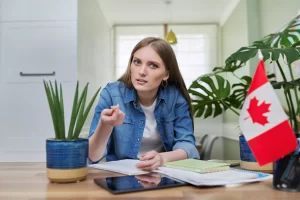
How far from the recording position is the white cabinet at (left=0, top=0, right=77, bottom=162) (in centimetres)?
252

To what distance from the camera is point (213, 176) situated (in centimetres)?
79

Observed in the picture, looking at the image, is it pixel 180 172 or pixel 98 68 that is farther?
pixel 98 68

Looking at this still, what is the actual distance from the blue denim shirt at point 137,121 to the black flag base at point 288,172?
574 mm

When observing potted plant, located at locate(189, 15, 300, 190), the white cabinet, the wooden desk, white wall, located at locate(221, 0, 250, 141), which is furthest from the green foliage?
white wall, located at locate(221, 0, 250, 141)

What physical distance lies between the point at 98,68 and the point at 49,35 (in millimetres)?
1354

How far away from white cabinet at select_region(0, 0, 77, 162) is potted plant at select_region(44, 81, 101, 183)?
176 centimetres

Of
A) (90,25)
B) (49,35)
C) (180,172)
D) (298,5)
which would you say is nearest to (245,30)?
(298,5)

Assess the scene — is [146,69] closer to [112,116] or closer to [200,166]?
[112,116]

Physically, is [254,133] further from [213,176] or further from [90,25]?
[90,25]

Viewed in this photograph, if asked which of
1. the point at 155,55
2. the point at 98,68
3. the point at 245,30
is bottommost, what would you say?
the point at 155,55

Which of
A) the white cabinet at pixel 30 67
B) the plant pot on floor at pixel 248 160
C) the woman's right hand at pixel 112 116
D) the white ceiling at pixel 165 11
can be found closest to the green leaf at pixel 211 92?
the white cabinet at pixel 30 67

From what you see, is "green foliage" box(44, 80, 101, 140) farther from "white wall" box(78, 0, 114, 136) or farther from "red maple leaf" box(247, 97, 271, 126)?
"white wall" box(78, 0, 114, 136)

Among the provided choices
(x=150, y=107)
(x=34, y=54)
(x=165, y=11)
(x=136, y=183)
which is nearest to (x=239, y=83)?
(x=150, y=107)

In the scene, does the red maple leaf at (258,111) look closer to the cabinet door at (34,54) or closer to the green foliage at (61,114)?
the green foliage at (61,114)
